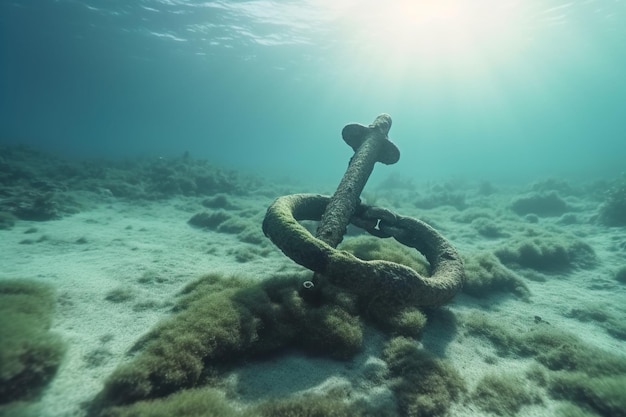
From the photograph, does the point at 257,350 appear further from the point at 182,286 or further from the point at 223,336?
the point at 182,286

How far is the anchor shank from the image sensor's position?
680 centimetres

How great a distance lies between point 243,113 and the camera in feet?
454

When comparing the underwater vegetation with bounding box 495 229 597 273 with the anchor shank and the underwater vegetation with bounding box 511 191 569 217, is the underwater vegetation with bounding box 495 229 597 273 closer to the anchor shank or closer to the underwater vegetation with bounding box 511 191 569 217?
the anchor shank

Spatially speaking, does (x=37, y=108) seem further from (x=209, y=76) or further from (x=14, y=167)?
(x=14, y=167)

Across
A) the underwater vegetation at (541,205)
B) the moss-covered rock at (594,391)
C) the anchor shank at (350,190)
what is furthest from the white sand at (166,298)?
the underwater vegetation at (541,205)

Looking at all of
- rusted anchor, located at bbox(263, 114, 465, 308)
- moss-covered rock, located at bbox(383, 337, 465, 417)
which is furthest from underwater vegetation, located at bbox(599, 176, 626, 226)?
moss-covered rock, located at bbox(383, 337, 465, 417)

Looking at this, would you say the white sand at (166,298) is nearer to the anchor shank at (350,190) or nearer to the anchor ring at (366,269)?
the anchor ring at (366,269)

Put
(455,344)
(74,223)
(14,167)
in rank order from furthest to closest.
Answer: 1. (14,167)
2. (74,223)
3. (455,344)

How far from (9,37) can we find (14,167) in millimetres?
48796

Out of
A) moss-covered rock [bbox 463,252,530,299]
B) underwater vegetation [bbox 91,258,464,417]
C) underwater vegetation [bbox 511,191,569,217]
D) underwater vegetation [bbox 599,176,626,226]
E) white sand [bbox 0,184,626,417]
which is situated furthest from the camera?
underwater vegetation [bbox 511,191,569,217]

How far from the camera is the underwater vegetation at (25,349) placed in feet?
12.4

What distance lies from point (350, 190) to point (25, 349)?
245 inches

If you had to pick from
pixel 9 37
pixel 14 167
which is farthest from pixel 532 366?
pixel 9 37

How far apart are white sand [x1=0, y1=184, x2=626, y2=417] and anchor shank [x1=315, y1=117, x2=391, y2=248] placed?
2.11 m
